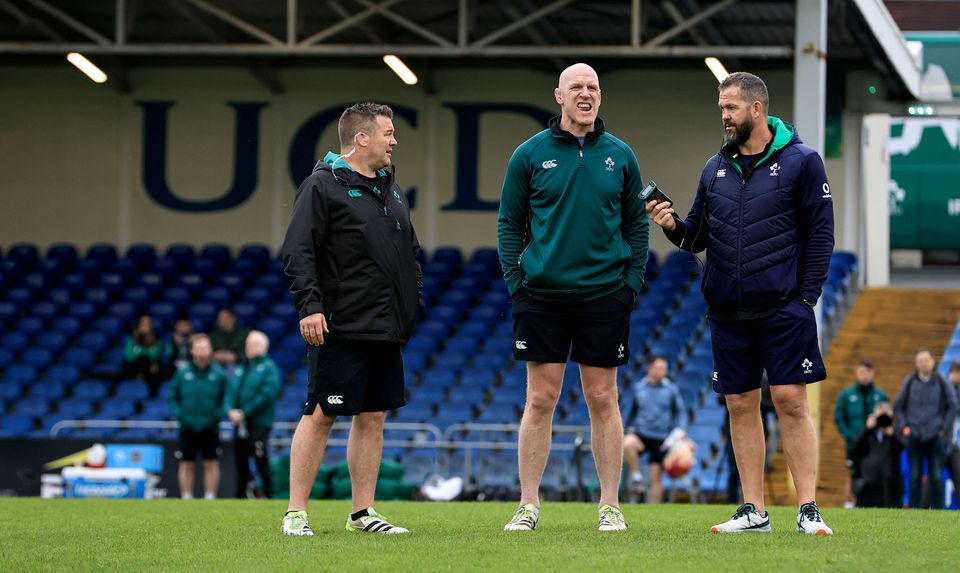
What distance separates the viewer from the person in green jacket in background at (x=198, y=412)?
1573cm

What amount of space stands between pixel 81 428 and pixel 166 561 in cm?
1470

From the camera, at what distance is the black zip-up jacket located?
669 cm

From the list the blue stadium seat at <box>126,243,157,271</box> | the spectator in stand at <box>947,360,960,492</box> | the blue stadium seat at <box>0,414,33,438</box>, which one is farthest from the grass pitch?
the blue stadium seat at <box>126,243,157,271</box>

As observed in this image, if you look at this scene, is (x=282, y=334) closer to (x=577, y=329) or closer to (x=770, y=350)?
(x=577, y=329)

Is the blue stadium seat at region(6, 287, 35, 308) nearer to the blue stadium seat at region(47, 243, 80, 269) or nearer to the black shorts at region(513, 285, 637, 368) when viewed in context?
the blue stadium seat at region(47, 243, 80, 269)

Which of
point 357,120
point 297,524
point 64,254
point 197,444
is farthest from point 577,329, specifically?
point 64,254

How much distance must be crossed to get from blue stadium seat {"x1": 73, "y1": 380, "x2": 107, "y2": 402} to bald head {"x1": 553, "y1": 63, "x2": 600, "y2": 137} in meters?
15.5

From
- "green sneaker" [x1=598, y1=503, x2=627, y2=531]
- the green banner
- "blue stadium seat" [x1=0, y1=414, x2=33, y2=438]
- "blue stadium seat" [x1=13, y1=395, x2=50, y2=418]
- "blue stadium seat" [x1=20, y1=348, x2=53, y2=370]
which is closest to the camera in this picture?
"green sneaker" [x1=598, y1=503, x2=627, y2=531]

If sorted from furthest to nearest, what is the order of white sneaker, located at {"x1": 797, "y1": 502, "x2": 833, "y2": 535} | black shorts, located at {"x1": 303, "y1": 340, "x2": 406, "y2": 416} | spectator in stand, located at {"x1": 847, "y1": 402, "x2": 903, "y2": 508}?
spectator in stand, located at {"x1": 847, "y1": 402, "x2": 903, "y2": 508} → black shorts, located at {"x1": 303, "y1": 340, "x2": 406, "y2": 416} → white sneaker, located at {"x1": 797, "y1": 502, "x2": 833, "y2": 535}

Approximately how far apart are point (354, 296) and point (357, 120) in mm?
811

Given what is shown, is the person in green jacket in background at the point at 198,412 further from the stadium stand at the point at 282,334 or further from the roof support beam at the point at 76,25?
the roof support beam at the point at 76,25

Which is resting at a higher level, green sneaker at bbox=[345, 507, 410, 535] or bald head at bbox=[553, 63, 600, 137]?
bald head at bbox=[553, 63, 600, 137]

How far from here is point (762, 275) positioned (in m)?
6.60

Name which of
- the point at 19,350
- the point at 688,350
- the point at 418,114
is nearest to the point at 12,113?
the point at 19,350
